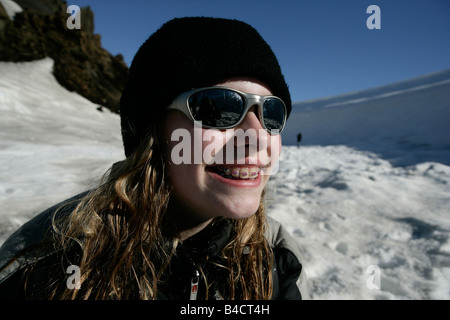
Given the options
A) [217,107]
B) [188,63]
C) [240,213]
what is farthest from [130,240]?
[188,63]

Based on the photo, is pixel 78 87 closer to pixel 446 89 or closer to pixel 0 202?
pixel 0 202

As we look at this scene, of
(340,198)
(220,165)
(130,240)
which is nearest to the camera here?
(220,165)

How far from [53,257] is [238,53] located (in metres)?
1.40

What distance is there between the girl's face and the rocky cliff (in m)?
13.7

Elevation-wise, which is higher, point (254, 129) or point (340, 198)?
point (254, 129)

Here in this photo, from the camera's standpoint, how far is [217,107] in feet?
3.89

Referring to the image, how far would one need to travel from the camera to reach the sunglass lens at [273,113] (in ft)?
4.28

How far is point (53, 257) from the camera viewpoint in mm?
1195

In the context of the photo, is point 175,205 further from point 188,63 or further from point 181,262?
point 188,63

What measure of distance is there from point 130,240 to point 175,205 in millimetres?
297

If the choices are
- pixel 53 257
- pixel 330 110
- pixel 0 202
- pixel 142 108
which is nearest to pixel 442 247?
pixel 142 108

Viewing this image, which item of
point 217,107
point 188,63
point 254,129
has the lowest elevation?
point 254,129

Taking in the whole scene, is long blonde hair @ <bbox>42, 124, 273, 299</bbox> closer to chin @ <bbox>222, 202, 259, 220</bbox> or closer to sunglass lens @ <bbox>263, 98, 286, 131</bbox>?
chin @ <bbox>222, 202, 259, 220</bbox>

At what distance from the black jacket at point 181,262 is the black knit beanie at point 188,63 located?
681 mm
